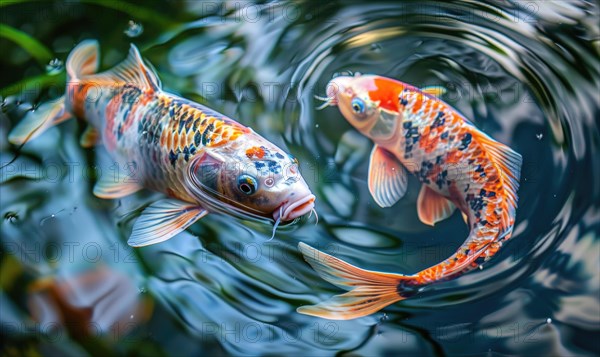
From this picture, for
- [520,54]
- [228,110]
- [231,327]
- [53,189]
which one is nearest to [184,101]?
[228,110]

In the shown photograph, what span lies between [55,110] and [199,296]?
1098mm

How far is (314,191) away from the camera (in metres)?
2.46

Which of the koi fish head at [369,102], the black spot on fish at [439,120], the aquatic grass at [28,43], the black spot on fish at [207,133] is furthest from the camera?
the aquatic grass at [28,43]

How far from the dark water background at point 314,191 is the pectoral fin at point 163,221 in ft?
0.36

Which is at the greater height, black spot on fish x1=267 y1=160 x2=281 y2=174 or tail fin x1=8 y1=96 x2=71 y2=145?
black spot on fish x1=267 y1=160 x2=281 y2=174

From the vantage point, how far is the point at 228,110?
268 cm

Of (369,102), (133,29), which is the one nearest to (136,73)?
(133,29)

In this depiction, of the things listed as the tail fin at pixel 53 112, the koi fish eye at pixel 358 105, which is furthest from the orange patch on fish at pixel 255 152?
the tail fin at pixel 53 112

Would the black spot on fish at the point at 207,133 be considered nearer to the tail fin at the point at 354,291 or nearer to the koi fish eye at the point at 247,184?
the koi fish eye at the point at 247,184

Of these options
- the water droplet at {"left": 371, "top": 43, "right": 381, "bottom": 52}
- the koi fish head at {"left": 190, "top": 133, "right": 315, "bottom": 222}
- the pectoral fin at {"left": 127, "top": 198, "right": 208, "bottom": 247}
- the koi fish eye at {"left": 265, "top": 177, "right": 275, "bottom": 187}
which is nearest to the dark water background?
the water droplet at {"left": 371, "top": 43, "right": 381, "bottom": 52}

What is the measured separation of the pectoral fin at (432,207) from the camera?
2.41 m

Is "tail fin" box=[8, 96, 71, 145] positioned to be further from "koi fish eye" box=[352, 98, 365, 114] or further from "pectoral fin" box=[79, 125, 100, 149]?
"koi fish eye" box=[352, 98, 365, 114]

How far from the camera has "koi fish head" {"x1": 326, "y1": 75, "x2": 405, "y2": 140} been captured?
8.29 feet

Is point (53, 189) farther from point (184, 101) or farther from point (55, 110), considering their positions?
point (184, 101)
